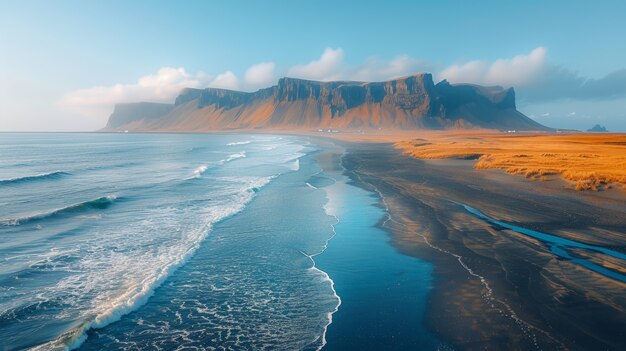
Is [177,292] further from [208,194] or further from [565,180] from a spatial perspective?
[565,180]

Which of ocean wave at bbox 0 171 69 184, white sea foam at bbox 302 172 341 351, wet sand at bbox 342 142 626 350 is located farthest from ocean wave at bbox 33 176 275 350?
ocean wave at bbox 0 171 69 184

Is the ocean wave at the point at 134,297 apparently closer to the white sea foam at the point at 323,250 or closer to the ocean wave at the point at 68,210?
the white sea foam at the point at 323,250

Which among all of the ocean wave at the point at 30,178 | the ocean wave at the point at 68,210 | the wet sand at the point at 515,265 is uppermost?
the ocean wave at the point at 30,178

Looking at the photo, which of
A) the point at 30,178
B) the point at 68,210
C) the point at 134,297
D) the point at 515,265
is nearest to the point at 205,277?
the point at 134,297

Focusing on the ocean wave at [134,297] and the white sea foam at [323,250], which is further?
the white sea foam at [323,250]

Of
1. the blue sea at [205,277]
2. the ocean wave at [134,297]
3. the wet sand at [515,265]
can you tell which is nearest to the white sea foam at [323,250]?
the blue sea at [205,277]
